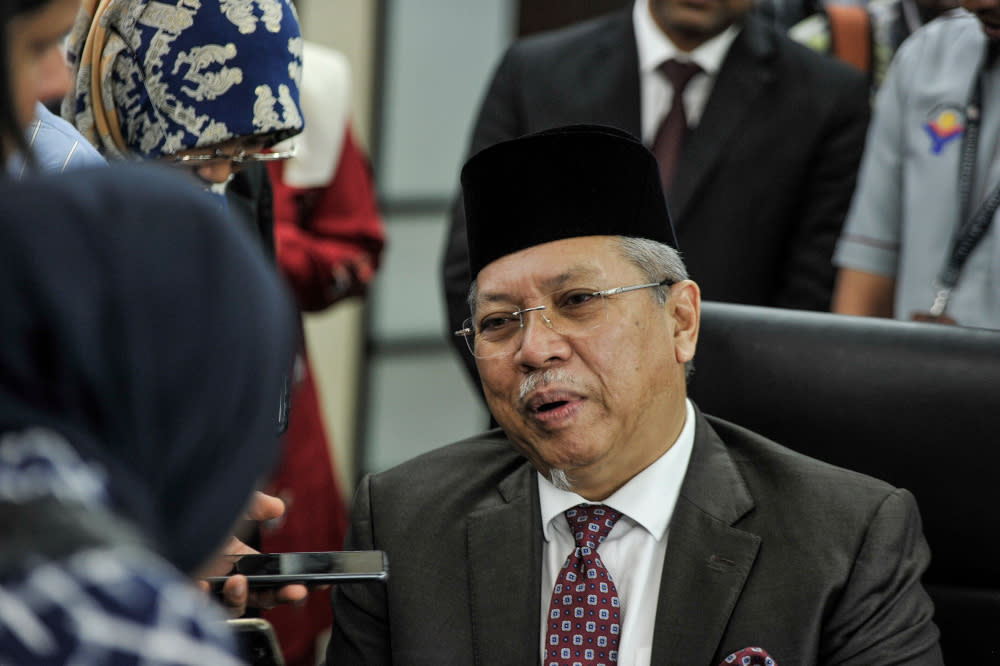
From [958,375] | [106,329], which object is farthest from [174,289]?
[958,375]

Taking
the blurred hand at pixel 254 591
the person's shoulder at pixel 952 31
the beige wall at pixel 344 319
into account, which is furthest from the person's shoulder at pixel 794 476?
the beige wall at pixel 344 319

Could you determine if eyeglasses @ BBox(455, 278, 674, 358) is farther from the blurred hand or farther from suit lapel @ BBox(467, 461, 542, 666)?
the blurred hand

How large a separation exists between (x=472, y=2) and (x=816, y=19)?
8.65ft

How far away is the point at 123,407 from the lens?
72 centimetres

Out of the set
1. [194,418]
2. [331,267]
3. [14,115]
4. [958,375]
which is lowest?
[331,267]

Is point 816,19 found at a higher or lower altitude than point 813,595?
higher

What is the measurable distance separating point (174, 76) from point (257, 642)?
2.56 ft

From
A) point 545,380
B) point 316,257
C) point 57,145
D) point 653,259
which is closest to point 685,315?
point 653,259

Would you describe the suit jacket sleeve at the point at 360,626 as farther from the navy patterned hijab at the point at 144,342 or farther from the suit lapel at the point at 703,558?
the navy patterned hijab at the point at 144,342

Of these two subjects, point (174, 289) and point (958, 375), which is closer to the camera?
point (174, 289)

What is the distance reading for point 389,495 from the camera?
1.97m

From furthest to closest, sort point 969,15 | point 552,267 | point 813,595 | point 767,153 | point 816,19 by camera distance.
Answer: point 816,19 → point 767,153 → point 969,15 → point 552,267 → point 813,595

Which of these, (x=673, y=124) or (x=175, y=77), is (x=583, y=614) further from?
(x=673, y=124)

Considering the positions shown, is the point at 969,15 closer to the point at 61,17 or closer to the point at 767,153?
the point at 767,153
